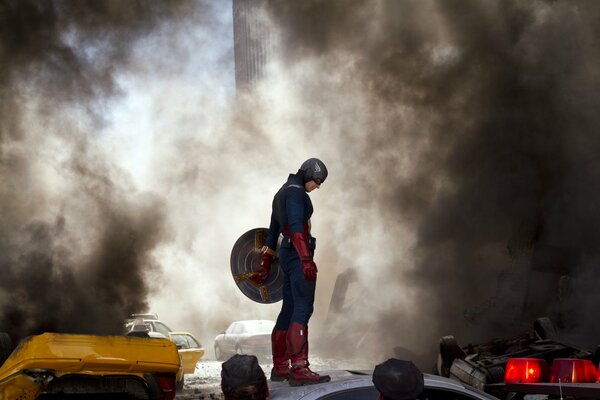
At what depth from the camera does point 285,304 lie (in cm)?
454

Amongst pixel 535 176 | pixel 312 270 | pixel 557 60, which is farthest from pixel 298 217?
pixel 557 60

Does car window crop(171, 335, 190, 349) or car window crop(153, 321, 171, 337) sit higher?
car window crop(153, 321, 171, 337)

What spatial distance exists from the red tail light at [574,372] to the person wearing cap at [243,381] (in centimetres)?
124

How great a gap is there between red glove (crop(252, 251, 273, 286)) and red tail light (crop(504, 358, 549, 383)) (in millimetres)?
2206

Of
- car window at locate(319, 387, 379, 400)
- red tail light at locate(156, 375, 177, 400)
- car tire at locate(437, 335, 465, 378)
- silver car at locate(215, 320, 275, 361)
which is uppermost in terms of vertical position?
silver car at locate(215, 320, 275, 361)

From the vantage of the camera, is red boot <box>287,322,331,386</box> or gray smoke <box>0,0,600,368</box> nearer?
red boot <box>287,322,331,386</box>

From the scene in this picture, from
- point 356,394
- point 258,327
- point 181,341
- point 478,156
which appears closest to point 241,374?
point 356,394

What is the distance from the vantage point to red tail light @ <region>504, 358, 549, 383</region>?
9.41 ft

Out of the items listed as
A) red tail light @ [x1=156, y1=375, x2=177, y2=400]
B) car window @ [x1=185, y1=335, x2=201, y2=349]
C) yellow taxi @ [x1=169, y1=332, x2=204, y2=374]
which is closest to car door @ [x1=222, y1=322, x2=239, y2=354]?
car window @ [x1=185, y1=335, x2=201, y2=349]

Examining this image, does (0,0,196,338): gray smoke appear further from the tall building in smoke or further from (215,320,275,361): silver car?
the tall building in smoke

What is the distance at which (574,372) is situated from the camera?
2.78 metres

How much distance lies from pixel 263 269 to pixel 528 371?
2.31 metres

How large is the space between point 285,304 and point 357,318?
1338 cm

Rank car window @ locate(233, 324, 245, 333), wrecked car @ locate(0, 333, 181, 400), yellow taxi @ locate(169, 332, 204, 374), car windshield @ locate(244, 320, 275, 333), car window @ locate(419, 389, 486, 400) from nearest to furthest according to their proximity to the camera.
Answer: wrecked car @ locate(0, 333, 181, 400), car window @ locate(419, 389, 486, 400), yellow taxi @ locate(169, 332, 204, 374), car windshield @ locate(244, 320, 275, 333), car window @ locate(233, 324, 245, 333)
